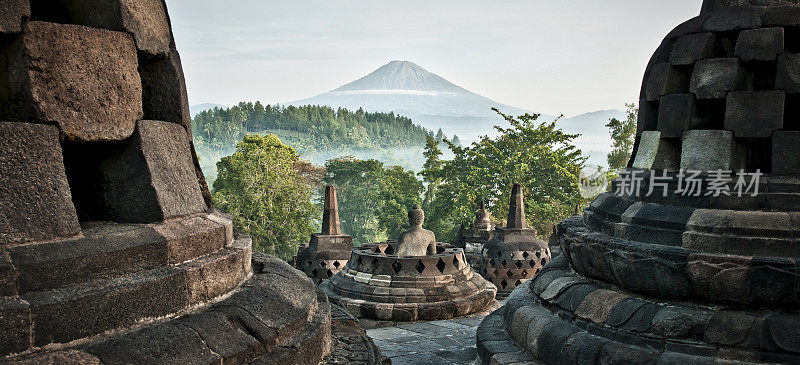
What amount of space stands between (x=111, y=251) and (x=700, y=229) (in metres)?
3.59

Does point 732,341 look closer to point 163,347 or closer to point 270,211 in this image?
point 163,347

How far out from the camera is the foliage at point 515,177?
30312mm

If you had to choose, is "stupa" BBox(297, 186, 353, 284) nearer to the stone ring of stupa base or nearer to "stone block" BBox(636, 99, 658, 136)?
→ the stone ring of stupa base

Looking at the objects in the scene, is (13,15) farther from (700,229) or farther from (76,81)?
(700,229)

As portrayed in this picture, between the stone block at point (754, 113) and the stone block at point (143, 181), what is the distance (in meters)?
3.76

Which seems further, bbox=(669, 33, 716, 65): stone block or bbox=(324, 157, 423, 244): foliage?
bbox=(324, 157, 423, 244): foliage

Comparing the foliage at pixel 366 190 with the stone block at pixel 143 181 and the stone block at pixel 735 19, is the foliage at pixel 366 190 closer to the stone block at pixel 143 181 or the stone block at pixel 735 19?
the stone block at pixel 735 19

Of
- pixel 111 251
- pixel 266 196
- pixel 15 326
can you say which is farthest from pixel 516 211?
pixel 266 196

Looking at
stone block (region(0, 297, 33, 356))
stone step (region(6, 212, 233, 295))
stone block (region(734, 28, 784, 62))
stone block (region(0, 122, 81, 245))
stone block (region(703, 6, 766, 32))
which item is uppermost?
stone block (region(703, 6, 766, 32))

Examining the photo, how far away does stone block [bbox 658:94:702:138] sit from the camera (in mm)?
4430

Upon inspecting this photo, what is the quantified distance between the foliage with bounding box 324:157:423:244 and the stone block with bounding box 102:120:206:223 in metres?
35.0

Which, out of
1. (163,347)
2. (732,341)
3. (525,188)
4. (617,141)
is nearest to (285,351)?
(163,347)

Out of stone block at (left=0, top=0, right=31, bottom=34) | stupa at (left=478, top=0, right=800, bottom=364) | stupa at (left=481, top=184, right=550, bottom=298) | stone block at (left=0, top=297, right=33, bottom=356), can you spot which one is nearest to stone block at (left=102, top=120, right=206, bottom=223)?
stone block at (left=0, top=0, right=31, bottom=34)

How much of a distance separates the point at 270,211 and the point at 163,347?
98.4 ft
